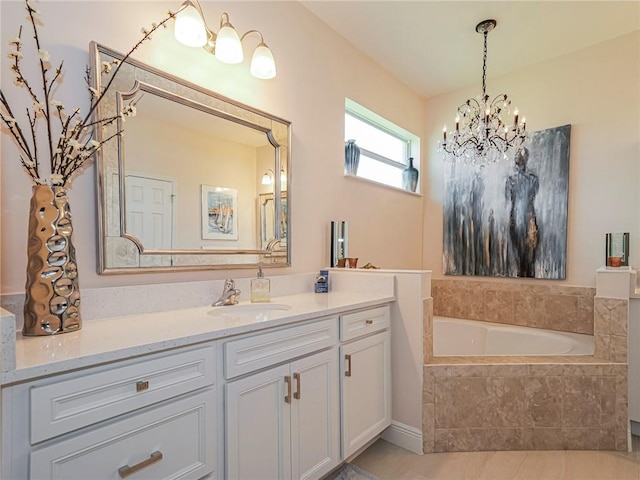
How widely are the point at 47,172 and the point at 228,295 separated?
0.87 m

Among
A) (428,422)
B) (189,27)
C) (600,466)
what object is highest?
(189,27)

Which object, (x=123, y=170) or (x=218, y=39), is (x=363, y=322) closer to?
(x=123, y=170)

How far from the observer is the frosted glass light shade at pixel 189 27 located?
5.01 ft

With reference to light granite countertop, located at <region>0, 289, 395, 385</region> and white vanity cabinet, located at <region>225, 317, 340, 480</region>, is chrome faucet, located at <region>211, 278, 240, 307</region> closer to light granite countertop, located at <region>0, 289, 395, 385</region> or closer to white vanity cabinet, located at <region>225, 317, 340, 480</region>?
light granite countertop, located at <region>0, 289, 395, 385</region>

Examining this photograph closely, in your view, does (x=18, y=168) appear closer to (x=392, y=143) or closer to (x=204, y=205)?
(x=204, y=205)

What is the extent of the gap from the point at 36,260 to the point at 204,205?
748 millimetres

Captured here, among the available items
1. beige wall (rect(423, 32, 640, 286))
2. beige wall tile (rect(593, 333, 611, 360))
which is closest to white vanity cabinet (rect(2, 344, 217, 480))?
beige wall tile (rect(593, 333, 611, 360))

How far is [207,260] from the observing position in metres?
1.72

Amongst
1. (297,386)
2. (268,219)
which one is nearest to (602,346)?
(297,386)

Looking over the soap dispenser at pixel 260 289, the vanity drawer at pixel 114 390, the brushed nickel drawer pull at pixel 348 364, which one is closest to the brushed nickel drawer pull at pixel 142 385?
the vanity drawer at pixel 114 390

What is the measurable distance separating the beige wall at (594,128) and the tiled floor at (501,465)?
135 cm

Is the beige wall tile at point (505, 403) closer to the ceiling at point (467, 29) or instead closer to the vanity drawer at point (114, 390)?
the vanity drawer at point (114, 390)

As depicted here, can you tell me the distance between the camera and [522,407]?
195 cm

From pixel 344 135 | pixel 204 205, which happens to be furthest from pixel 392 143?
pixel 204 205
